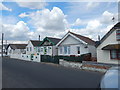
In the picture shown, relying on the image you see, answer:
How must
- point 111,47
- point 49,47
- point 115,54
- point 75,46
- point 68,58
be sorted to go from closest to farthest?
point 111,47 < point 115,54 < point 68,58 < point 75,46 < point 49,47

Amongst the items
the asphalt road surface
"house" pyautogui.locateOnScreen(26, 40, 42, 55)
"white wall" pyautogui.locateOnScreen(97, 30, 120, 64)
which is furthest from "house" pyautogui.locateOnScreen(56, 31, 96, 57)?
the asphalt road surface

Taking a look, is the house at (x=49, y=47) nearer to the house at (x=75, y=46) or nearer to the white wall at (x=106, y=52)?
the house at (x=75, y=46)

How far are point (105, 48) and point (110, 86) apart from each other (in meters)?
12.1

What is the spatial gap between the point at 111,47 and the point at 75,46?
8158mm

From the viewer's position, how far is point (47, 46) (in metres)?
27.1

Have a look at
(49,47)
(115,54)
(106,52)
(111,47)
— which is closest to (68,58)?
(106,52)

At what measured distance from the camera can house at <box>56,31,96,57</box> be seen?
20072 millimetres

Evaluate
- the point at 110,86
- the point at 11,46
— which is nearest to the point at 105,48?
the point at 110,86

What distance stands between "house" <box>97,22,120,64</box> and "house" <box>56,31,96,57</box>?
13.2 feet

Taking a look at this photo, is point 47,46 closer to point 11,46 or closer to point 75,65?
point 75,65

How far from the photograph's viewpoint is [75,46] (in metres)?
21.5

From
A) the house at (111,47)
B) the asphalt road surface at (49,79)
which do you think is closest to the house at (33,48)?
the house at (111,47)

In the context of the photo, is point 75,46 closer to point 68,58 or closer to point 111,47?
point 68,58

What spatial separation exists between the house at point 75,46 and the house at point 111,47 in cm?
402
